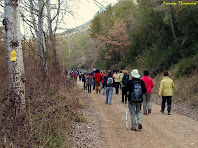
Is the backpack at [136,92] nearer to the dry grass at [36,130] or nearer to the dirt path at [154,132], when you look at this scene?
the dirt path at [154,132]

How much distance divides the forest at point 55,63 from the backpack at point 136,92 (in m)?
1.99

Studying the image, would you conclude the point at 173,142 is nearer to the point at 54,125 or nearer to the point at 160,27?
the point at 54,125

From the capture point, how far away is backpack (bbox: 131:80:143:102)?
7273 mm

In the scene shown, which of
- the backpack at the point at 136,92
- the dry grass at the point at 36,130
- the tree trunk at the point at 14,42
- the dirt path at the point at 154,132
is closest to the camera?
the dry grass at the point at 36,130

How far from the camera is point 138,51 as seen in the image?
30.5 metres

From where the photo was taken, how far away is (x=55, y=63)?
1455 cm

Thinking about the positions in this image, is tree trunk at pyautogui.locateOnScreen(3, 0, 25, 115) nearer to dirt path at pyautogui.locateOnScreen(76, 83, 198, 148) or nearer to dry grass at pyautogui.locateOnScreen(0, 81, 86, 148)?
dry grass at pyautogui.locateOnScreen(0, 81, 86, 148)

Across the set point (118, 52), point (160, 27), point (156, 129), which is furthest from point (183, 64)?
point (118, 52)

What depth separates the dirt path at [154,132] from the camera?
20.1 ft

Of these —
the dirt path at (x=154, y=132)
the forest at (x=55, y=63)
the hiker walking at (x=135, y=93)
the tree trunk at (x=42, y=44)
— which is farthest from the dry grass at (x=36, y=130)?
the tree trunk at (x=42, y=44)

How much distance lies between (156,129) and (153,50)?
54.3 ft

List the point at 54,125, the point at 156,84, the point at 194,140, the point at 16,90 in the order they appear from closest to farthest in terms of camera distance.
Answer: the point at 16,90 → the point at 54,125 → the point at 194,140 → the point at 156,84

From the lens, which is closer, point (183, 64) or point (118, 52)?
point (183, 64)

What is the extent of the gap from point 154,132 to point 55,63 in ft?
29.9
